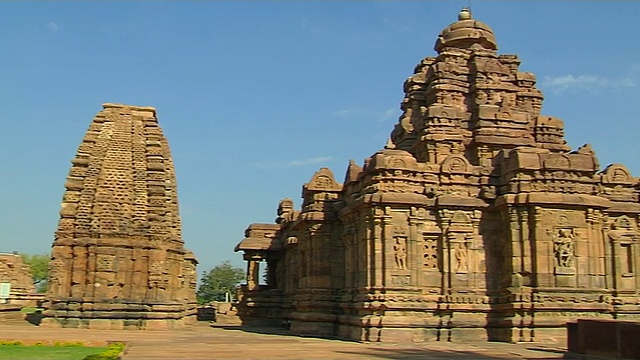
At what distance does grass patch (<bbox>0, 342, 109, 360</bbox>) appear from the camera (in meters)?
12.9

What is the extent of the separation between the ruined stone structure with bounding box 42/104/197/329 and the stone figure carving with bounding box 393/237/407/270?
1039 centimetres

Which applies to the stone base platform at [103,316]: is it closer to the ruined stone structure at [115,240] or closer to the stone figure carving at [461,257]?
the ruined stone structure at [115,240]

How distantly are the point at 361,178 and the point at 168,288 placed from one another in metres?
9.54

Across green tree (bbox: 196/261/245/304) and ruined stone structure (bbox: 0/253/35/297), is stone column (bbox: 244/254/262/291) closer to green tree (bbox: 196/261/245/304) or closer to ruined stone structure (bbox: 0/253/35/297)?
ruined stone structure (bbox: 0/253/35/297)

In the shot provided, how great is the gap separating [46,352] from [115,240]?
10541mm

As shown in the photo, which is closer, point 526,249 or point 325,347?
point 325,347

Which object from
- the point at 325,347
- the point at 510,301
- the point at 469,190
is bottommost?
the point at 325,347

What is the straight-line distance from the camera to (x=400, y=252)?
57.5 ft

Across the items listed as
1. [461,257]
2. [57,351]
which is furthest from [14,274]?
[461,257]

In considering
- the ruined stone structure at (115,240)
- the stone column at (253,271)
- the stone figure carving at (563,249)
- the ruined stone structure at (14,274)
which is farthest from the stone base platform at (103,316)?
the ruined stone structure at (14,274)

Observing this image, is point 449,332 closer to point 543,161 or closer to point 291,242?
point 543,161

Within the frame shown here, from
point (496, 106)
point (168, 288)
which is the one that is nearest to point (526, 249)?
point (496, 106)

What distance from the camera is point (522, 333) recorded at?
16641mm

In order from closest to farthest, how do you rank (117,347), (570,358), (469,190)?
(570,358), (117,347), (469,190)
